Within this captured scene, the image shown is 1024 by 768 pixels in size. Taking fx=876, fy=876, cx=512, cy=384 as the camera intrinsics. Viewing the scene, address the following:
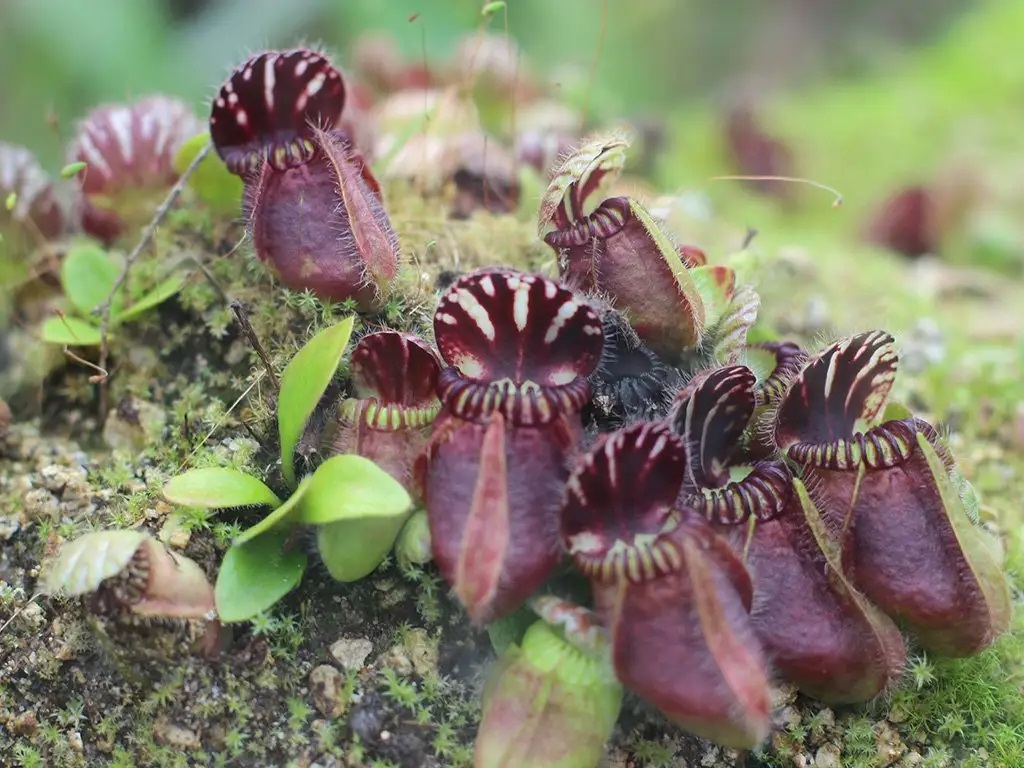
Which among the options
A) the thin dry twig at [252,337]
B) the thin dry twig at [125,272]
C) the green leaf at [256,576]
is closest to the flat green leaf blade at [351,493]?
the green leaf at [256,576]

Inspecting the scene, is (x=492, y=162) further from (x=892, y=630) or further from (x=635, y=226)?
(x=892, y=630)

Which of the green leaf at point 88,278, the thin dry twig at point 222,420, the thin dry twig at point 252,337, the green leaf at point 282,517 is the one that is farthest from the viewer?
the green leaf at point 88,278

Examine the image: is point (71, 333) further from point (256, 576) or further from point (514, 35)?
point (514, 35)

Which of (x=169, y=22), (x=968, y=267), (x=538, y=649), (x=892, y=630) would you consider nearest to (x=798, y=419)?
(x=892, y=630)

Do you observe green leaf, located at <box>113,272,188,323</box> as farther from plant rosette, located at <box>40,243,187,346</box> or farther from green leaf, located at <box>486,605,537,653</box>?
green leaf, located at <box>486,605,537,653</box>

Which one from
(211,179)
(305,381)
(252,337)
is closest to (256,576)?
(305,381)

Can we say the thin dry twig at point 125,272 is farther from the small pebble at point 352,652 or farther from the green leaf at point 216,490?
the small pebble at point 352,652
